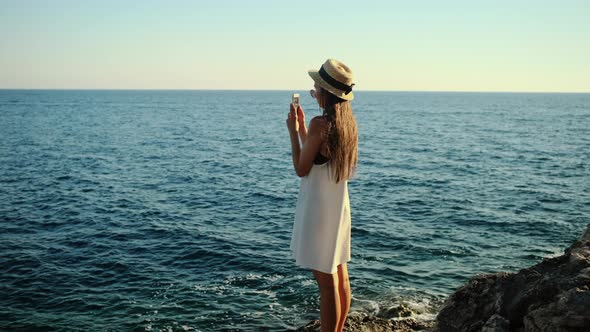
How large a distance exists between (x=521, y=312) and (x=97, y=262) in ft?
44.1

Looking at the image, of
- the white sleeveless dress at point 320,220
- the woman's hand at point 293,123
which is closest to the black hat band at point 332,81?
the woman's hand at point 293,123

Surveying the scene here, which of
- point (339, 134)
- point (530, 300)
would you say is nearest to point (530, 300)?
point (530, 300)

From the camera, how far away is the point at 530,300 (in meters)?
5.16

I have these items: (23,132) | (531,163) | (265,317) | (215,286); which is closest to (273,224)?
→ (215,286)

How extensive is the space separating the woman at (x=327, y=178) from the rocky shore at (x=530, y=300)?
1669 millimetres

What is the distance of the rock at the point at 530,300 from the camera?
4.55 metres

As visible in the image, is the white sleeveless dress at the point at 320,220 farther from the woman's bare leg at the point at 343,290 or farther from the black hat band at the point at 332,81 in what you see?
the black hat band at the point at 332,81

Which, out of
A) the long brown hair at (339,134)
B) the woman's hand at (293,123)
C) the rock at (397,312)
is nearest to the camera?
the long brown hair at (339,134)

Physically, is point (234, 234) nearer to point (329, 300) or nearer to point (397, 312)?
point (397, 312)

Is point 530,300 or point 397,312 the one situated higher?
point 530,300

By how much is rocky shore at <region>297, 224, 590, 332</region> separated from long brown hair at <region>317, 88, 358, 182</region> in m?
2.29

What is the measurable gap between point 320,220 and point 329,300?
892 millimetres

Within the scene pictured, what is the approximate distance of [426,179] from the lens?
30.4 metres

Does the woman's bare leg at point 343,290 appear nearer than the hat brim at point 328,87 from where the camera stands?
No
